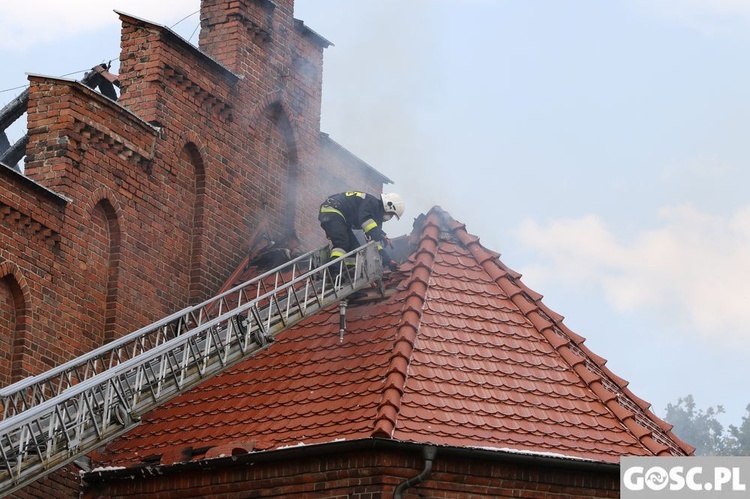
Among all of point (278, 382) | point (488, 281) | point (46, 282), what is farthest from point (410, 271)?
point (46, 282)

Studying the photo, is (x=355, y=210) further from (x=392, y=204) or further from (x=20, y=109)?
(x=20, y=109)

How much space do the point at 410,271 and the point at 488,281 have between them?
40.4 inches

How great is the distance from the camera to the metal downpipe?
14.5 metres

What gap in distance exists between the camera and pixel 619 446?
1548 centimetres

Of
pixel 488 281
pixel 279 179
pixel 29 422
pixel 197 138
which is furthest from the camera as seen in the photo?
pixel 279 179

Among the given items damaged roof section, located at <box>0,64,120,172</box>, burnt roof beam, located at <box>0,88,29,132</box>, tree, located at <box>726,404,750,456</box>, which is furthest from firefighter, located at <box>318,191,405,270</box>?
tree, located at <box>726,404,750,456</box>

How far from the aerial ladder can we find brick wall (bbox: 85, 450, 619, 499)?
1196mm

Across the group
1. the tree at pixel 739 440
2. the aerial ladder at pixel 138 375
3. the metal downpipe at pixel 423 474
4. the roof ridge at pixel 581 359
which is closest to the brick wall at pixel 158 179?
the aerial ladder at pixel 138 375

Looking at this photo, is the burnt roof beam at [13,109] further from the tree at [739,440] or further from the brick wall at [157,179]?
the tree at [739,440]

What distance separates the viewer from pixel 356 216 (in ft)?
57.7

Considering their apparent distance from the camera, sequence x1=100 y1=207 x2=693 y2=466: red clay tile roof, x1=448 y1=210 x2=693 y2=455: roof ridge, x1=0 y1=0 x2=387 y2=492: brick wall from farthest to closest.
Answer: x1=0 y1=0 x2=387 y2=492: brick wall → x1=448 y1=210 x2=693 y2=455: roof ridge → x1=100 y1=207 x2=693 y2=466: red clay tile roof

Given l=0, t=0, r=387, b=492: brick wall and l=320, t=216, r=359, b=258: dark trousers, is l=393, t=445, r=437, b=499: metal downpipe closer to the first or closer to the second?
l=320, t=216, r=359, b=258: dark trousers

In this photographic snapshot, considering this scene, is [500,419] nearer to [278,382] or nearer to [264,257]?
[278,382]

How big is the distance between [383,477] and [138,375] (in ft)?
9.28
